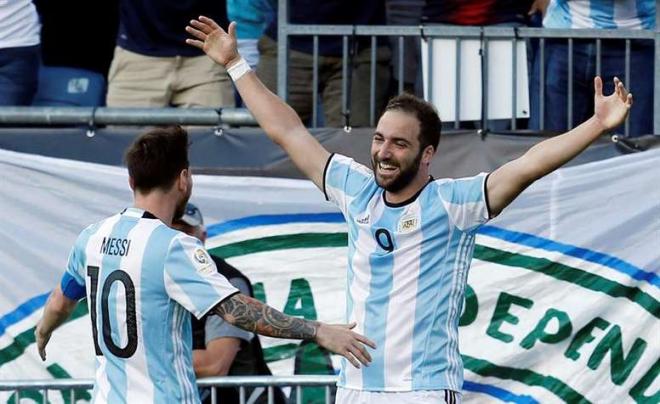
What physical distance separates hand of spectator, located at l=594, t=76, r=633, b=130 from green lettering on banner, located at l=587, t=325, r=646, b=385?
106 inches

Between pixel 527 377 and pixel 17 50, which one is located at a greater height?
pixel 17 50

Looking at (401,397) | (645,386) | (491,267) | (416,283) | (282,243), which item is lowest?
(645,386)

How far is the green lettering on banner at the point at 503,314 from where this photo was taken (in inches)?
346

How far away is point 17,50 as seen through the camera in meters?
9.75

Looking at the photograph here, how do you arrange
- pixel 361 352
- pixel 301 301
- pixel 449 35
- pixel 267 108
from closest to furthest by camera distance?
pixel 361 352, pixel 267 108, pixel 301 301, pixel 449 35

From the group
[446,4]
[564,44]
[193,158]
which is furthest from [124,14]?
[564,44]

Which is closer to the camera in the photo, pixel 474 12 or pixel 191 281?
pixel 191 281

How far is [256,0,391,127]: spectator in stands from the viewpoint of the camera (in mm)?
9562

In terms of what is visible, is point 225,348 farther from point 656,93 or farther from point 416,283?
point 656,93

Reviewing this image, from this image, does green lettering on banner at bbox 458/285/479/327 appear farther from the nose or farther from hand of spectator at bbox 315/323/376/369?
hand of spectator at bbox 315/323/376/369

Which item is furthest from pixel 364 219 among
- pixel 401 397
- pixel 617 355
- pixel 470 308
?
pixel 617 355

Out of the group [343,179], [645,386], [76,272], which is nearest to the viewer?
[76,272]

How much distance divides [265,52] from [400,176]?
3561 millimetres

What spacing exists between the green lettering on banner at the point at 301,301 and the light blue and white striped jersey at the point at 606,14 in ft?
7.35
